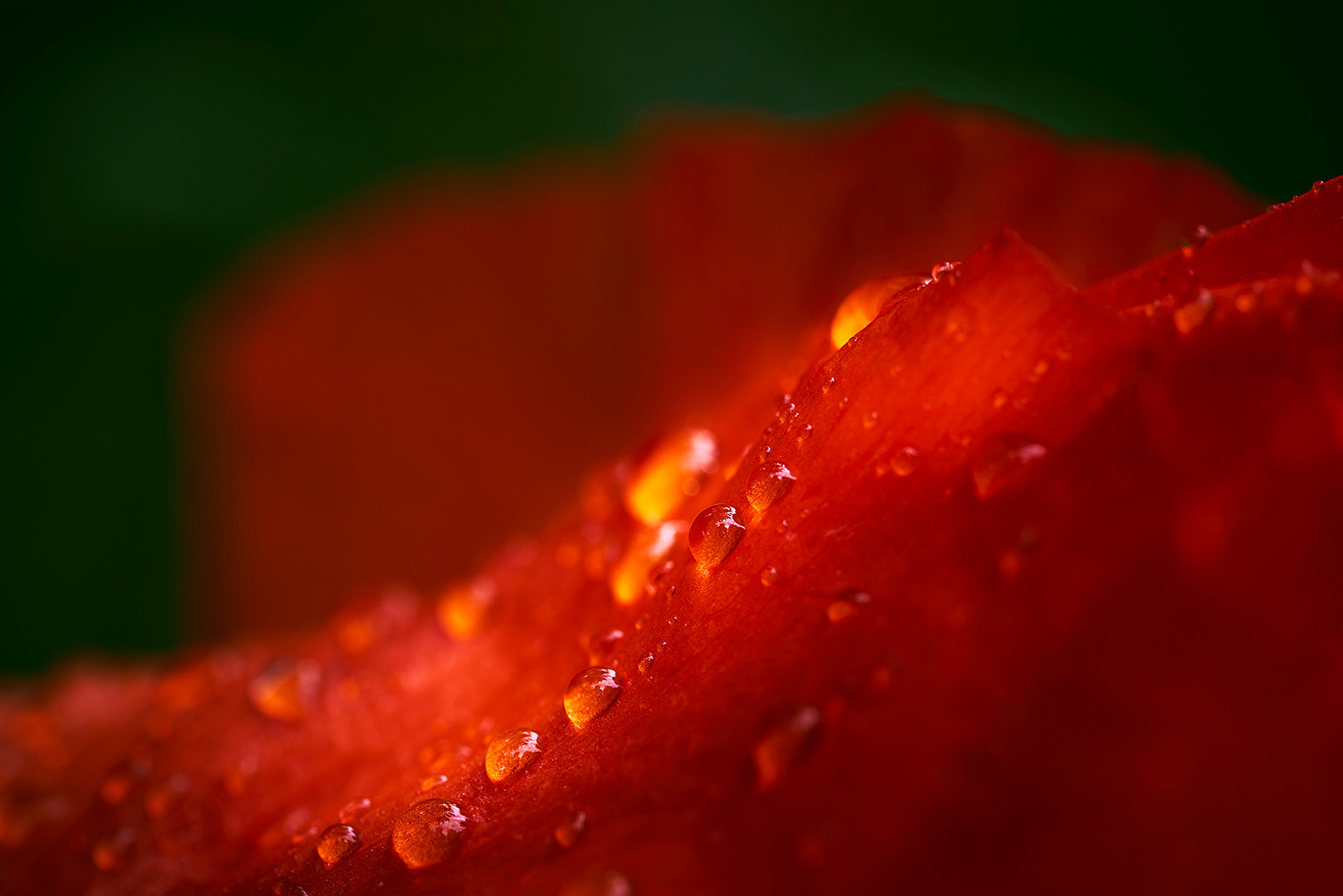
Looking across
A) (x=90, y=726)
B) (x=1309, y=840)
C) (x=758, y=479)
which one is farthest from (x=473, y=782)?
(x=90, y=726)

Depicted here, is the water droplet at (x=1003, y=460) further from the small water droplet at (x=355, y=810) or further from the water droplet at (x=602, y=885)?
the small water droplet at (x=355, y=810)

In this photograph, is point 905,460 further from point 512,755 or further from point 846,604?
point 512,755

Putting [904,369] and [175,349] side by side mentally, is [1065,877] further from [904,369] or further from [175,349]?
[175,349]

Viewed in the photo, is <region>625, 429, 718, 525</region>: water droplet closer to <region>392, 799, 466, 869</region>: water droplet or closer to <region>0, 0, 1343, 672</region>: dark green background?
<region>392, 799, 466, 869</region>: water droplet

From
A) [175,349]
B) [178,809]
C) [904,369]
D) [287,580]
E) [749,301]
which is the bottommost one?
[904,369]

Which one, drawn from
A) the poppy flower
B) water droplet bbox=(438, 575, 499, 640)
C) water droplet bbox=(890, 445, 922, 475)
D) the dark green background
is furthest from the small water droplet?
the dark green background

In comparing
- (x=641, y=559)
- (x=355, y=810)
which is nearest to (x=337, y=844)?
(x=355, y=810)

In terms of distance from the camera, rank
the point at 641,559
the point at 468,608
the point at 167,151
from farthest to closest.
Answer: the point at 167,151, the point at 468,608, the point at 641,559
